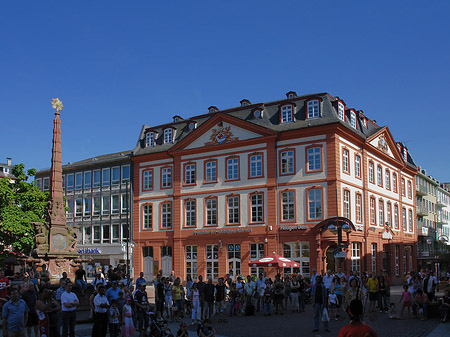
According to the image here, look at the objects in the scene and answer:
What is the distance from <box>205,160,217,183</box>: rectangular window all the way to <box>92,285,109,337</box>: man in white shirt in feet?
93.5

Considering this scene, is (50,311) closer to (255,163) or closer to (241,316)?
(241,316)

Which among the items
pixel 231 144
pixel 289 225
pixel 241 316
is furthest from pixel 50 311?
pixel 231 144

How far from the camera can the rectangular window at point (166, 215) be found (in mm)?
45125

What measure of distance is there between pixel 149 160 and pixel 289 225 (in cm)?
1500

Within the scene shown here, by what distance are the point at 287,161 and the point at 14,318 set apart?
29390 mm

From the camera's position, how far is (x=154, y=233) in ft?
150

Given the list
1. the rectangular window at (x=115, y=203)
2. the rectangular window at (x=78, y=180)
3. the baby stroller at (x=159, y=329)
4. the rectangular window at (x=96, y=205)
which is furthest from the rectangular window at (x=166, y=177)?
the baby stroller at (x=159, y=329)

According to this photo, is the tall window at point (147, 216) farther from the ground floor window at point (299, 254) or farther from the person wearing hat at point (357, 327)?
the person wearing hat at point (357, 327)

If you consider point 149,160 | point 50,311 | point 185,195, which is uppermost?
point 149,160

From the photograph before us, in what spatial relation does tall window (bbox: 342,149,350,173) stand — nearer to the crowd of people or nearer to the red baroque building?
the red baroque building

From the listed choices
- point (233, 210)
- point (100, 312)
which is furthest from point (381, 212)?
point (100, 312)

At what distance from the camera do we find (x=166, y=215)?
149 ft

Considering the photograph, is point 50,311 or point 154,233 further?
point 154,233

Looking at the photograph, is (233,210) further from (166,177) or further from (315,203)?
(166,177)
